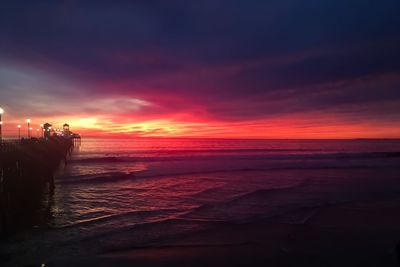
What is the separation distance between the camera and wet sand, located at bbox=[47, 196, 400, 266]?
8.94 meters

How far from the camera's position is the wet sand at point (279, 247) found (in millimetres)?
8938

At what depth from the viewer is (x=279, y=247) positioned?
400 inches

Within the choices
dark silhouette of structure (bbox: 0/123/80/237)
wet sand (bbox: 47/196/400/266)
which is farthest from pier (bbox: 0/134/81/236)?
wet sand (bbox: 47/196/400/266)

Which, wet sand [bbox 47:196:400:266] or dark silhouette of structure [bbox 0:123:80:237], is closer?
wet sand [bbox 47:196:400:266]

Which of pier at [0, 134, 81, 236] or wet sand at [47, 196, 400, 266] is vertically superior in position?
pier at [0, 134, 81, 236]

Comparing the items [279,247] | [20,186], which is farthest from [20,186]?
[279,247]

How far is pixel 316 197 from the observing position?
765 inches

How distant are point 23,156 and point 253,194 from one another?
42.4 ft

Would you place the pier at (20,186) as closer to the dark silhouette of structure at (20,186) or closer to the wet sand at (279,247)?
the dark silhouette of structure at (20,186)

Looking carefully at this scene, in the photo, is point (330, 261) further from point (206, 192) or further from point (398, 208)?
point (206, 192)

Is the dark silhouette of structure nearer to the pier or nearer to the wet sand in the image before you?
the pier

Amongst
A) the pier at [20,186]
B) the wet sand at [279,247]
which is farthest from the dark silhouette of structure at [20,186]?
the wet sand at [279,247]

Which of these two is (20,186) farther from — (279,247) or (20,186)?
(279,247)

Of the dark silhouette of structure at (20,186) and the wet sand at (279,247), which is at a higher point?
the dark silhouette of structure at (20,186)
